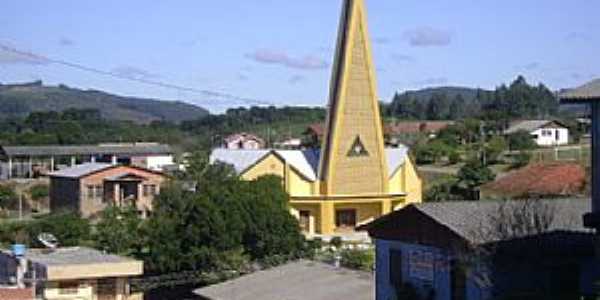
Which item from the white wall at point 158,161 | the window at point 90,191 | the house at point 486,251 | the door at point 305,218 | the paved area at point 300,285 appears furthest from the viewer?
the white wall at point 158,161

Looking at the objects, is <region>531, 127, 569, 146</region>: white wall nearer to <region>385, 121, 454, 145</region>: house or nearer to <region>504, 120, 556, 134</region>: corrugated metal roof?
<region>504, 120, 556, 134</region>: corrugated metal roof

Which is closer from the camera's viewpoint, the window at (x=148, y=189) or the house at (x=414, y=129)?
the window at (x=148, y=189)

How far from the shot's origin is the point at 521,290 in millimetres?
15992

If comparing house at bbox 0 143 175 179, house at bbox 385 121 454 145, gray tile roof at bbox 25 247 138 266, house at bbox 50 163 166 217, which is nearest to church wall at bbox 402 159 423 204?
house at bbox 50 163 166 217

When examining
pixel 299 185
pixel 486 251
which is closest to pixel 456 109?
pixel 299 185

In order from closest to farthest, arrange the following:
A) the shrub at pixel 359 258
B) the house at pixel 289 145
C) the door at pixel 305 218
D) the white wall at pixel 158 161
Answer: the shrub at pixel 359 258
the door at pixel 305 218
the white wall at pixel 158 161
the house at pixel 289 145

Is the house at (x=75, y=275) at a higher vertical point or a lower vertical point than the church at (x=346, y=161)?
lower

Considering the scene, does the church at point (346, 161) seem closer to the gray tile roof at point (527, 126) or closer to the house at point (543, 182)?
the house at point (543, 182)

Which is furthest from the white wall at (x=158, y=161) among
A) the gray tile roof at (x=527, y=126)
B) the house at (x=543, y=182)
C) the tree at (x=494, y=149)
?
the house at (x=543, y=182)

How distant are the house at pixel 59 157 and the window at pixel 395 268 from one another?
54.2 m

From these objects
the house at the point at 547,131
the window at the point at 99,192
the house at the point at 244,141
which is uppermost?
the house at the point at 547,131

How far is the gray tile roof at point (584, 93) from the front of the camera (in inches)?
552

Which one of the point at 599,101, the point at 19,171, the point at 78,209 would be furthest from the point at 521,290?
the point at 19,171

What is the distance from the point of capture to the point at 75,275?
24.8 meters
